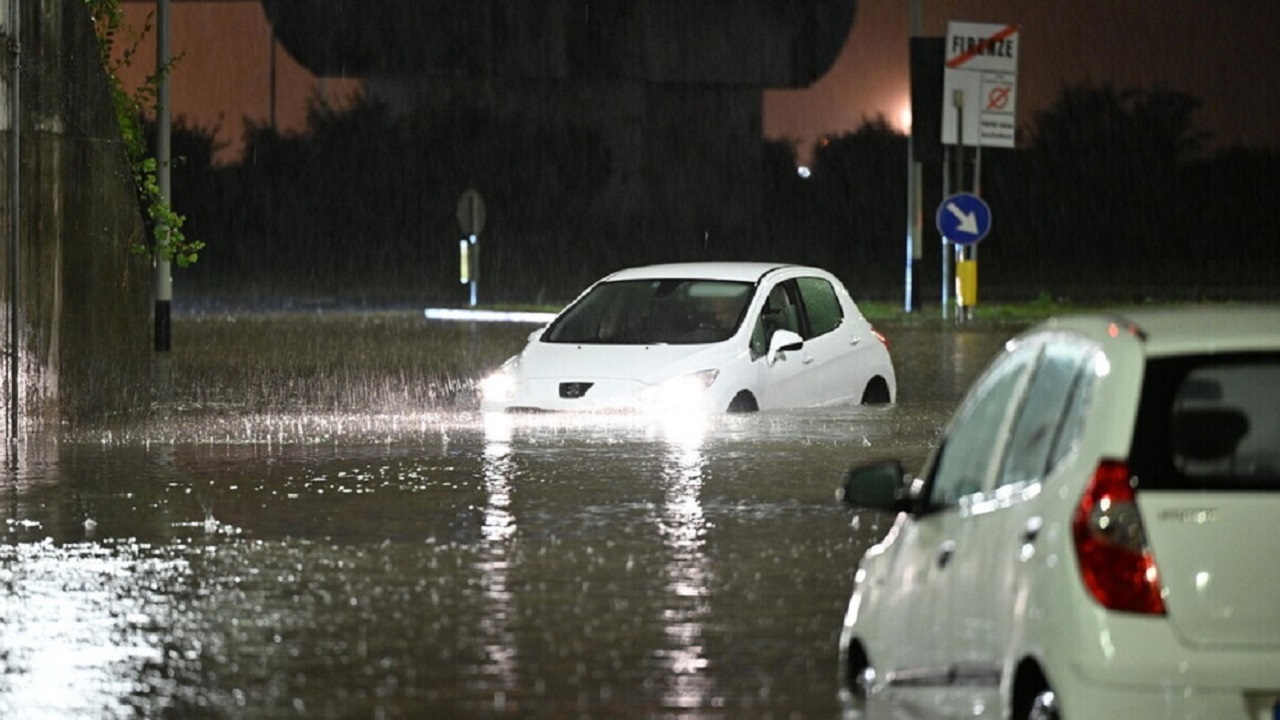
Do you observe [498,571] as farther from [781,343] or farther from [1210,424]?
[781,343]

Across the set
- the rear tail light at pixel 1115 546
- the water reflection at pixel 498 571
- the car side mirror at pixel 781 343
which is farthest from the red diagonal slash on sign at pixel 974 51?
the rear tail light at pixel 1115 546

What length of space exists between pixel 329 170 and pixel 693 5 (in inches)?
491

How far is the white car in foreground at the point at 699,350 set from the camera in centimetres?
2027

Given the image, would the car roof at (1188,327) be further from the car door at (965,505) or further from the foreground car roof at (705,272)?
the foreground car roof at (705,272)

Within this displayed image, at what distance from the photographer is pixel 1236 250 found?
84625mm

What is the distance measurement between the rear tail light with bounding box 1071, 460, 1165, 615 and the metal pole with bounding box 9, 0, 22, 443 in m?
15.7

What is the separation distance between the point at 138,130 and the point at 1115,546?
74.2ft

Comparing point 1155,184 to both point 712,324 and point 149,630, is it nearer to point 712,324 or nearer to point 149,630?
point 712,324

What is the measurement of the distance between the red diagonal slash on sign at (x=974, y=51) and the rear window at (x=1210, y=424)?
38538mm

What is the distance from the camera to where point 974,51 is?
44.8 m

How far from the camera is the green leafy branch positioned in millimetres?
26172

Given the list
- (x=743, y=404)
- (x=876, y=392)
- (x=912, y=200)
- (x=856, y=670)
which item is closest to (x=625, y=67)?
(x=912, y=200)

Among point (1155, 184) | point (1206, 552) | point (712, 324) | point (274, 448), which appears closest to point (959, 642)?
point (1206, 552)

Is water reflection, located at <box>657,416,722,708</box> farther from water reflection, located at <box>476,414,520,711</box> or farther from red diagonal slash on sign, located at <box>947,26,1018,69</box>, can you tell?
red diagonal slash on sign, located at <box>947,26,1018,69</box>
